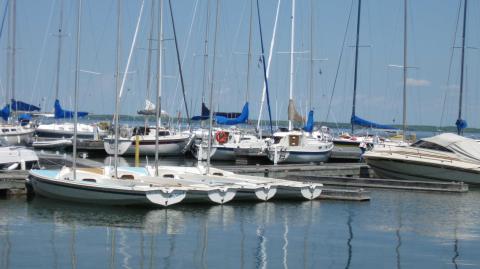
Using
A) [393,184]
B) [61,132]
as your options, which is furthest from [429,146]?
[61,132]

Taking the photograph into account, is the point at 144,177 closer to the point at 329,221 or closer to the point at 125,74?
the point at 329,221

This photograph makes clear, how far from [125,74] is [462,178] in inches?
1105

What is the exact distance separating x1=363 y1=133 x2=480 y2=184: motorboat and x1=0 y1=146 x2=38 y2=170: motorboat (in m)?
15.7

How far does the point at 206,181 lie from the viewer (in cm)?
2669

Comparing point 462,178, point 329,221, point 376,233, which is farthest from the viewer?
point 462,178

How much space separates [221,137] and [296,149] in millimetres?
5825

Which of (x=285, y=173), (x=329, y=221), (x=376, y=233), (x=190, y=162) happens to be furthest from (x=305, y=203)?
(x=190, y=162)

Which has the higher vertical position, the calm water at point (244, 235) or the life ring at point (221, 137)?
the life ring at point (221, 137)

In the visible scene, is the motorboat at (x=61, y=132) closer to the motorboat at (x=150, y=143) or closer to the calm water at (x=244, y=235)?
the motorboat at (x=150, y=143)

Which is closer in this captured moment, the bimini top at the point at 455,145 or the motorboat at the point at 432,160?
the motorboat at the point at 432,160

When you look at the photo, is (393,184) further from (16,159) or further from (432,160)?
(16,159)

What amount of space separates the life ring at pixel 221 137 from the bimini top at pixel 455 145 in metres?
14.9

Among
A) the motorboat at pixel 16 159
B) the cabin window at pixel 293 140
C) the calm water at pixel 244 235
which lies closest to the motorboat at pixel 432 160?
the calm water at pixel 244 235

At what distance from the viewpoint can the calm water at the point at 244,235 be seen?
55.6 feet
